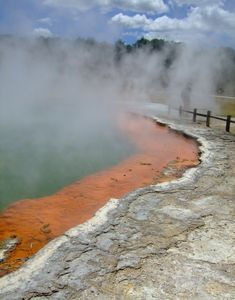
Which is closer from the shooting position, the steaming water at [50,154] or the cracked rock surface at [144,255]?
the cracked rock surface at [144,255]

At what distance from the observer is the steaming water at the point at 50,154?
6504 millimetres

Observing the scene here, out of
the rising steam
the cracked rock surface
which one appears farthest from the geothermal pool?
the rising steam

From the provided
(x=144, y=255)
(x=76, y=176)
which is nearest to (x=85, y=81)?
(x=76, y=176)

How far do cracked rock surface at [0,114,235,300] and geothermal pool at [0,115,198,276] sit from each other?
0.49m

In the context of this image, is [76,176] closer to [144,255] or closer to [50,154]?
[50,154]

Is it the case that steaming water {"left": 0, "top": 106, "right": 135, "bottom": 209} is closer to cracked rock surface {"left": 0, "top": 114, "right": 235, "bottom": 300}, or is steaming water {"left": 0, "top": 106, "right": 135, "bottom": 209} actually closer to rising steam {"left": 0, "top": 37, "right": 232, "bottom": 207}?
rising steam {"left": 0, "top": 37, "right": 232, "bottom": 207}

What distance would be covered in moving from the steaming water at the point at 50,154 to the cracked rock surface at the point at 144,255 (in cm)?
194

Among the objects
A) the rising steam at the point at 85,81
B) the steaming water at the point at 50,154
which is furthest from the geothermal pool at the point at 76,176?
the rising steam at the point at 85,81

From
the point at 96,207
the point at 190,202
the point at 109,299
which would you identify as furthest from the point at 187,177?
the point at 109,299

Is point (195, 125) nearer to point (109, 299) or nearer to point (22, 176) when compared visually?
point (22, 176)

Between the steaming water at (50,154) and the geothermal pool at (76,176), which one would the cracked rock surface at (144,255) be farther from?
the steaming water at (50,154)

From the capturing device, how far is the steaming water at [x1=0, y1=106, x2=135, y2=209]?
6.50 metres

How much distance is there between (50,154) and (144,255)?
5.13 meters

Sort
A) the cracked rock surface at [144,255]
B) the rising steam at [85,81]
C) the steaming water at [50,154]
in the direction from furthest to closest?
the rising steam at [85,81] → the steaming water at [50,154] → the cracked rock surface at [144,255]
